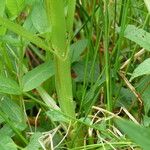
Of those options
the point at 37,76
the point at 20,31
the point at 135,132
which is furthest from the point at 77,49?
the point at 135,132

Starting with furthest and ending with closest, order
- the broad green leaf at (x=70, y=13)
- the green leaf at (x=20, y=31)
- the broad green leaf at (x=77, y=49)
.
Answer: the broad green leaf at (x=77, y=49) → the broad green leaf at (x=70, y=13) → the green leaf at (x=20, y=31)

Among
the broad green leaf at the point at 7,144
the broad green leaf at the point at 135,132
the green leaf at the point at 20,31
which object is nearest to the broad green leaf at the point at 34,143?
the broad green leaf at the point at 7,144

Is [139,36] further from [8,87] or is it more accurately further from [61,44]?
[8,87]

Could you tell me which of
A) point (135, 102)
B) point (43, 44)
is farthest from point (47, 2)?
point (135, 102)

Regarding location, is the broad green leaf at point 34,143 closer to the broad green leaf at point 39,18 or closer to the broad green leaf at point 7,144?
the broad green leaf at point 7,144

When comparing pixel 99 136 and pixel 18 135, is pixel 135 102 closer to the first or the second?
pixel 99 136

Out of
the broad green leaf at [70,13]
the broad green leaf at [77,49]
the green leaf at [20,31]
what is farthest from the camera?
the broad green leaf at [77,49]
